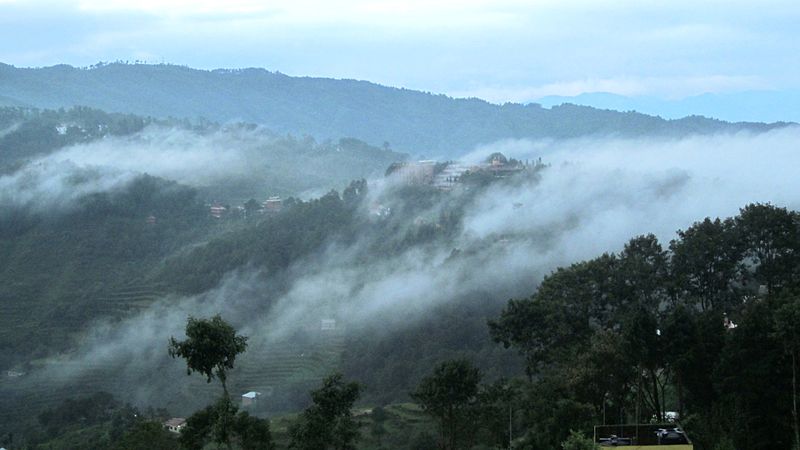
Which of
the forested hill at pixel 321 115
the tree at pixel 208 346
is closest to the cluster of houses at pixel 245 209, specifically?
the tree at pixel 208 346

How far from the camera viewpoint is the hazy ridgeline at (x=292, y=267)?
48.2 metres

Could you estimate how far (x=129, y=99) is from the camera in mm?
183625

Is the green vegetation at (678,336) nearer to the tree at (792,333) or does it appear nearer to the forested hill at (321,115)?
the tree at (792,333)

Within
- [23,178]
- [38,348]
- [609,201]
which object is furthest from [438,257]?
[23,178]

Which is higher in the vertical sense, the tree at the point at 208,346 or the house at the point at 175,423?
the tree at the point at 208,346

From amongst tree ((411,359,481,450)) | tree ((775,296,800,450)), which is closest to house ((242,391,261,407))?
tree ((411,359,481,450))

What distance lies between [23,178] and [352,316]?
4596 cm

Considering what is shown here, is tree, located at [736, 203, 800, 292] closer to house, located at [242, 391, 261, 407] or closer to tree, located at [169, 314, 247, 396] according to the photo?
tree, located at [169, 314, 247, 396]

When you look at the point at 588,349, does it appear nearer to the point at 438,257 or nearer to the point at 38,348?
the point at 438,257

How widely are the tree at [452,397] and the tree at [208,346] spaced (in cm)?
476

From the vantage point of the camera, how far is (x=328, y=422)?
2108 cm

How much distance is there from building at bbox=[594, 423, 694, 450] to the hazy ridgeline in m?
19.0

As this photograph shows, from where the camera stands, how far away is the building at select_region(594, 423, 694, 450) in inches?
680

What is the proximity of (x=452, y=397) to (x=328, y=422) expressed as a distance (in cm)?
303
